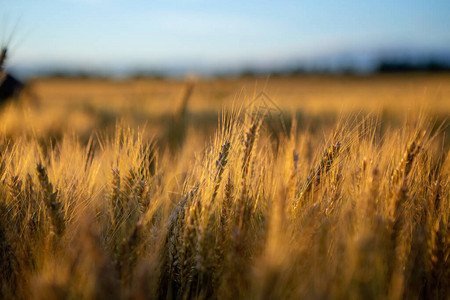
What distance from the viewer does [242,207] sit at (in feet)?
4.01

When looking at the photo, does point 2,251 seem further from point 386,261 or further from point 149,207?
point 386,261

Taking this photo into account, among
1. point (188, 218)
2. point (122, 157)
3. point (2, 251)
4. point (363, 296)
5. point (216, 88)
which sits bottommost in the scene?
point (2, 251)

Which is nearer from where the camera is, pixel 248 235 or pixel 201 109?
pixel 248 235

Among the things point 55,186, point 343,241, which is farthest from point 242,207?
point 55,186

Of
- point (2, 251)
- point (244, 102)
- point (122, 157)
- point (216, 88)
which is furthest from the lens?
point (216, 88)

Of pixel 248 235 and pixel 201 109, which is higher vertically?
pixel 201 109

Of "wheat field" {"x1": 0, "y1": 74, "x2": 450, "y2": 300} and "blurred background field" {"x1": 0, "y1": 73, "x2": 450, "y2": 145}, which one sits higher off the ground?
"blurred background field" {"x1": 0, "y1": 73, "x2": 450, "y2": 145}

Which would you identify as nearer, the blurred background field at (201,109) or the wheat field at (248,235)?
the wheat field at (248,235)

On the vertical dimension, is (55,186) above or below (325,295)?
above

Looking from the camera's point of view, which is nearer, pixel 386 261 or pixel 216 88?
pixel 386 261

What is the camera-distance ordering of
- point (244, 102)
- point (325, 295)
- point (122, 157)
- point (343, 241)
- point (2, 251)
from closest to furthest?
point (325, 295) → point (343, 241) → point (2, 251) → point (244, 102) → point (122, 157)

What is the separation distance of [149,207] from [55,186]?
0.54 meters

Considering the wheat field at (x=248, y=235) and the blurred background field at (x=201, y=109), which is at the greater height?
the blurred background field at (x=201, y=109)

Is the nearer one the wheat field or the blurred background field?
the wheat field
